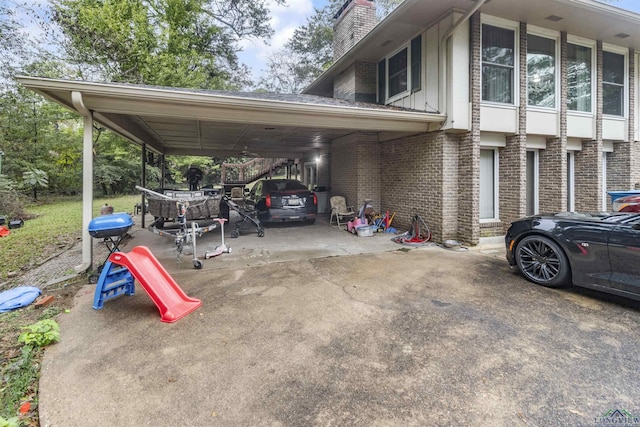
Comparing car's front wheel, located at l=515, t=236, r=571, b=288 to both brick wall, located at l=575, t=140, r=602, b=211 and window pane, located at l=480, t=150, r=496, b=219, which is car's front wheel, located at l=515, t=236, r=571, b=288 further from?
brick wall, located at l=575, t=140, r=602, b=211

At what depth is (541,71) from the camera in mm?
7363

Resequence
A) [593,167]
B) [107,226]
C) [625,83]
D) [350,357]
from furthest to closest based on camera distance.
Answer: [625,83] < [593,167] < [107,226] < [350,357]

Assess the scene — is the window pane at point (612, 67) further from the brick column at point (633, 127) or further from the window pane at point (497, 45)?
the window pane at point (497, 45)

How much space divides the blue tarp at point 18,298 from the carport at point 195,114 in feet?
3.17

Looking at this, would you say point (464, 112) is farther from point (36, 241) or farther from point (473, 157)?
point (36, 241)

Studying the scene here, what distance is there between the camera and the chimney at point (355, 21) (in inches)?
425

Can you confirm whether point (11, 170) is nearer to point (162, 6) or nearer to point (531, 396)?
point (162, 6)

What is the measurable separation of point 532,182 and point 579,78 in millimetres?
2989

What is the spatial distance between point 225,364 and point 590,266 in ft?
13.9

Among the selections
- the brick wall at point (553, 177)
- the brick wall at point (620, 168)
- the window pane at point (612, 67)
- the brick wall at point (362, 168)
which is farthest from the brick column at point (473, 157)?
the brick wall at point (620, 168)

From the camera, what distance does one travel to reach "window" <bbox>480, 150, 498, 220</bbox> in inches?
290

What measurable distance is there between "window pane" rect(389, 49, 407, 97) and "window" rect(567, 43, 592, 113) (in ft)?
13.4

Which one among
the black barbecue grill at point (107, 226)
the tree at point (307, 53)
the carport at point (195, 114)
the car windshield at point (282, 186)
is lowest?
the black barbecue grill at point (107, 226)

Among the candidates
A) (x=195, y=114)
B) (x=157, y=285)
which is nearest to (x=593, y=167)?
(x=195, y=114)
